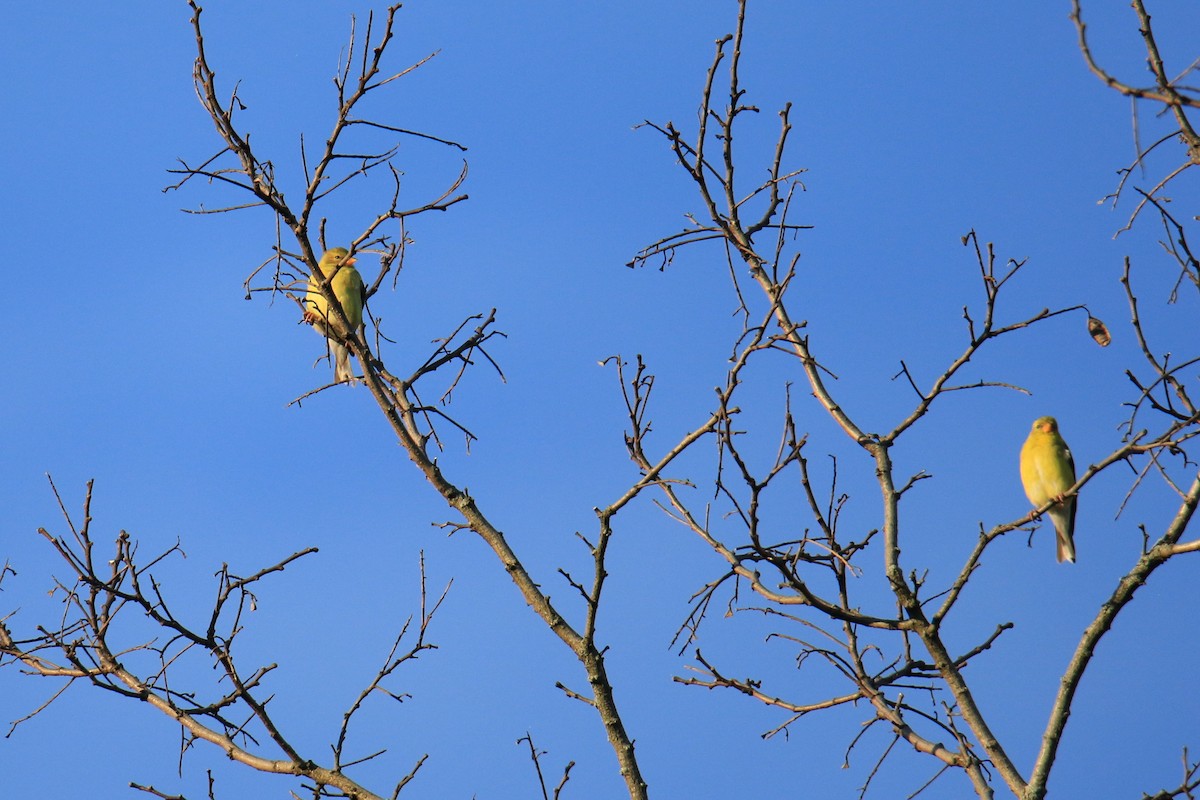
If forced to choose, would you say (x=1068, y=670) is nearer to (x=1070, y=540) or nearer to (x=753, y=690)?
(x=753, y=690)

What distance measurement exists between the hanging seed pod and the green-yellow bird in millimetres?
3484

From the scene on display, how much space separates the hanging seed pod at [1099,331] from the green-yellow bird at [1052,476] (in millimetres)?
3484

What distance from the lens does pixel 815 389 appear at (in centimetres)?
479

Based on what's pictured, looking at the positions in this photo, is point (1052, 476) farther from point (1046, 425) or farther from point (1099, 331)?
point (1099, 331)

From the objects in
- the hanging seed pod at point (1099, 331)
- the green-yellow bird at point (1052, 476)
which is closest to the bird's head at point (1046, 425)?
the green-yellow bird at point (1052, 476)

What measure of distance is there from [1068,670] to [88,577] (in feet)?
10.8

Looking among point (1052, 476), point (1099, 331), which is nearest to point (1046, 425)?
point (1052, 476)

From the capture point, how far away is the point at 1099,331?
4.29 metres

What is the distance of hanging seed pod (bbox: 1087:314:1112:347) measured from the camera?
14.0 feet

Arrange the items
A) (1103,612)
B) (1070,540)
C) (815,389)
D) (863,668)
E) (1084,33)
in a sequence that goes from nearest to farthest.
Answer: (1084,33)
(1103,612)
(863,668)
(815,389)
(1070,540)

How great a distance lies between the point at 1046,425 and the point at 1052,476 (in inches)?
17.4

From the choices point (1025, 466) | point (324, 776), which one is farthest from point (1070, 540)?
point (324, 776)

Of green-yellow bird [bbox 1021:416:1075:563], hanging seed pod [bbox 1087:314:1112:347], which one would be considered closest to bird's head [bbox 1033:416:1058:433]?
green-yellow bird [bbox 1021:416:1075:563]

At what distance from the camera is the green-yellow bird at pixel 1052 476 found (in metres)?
7.64
